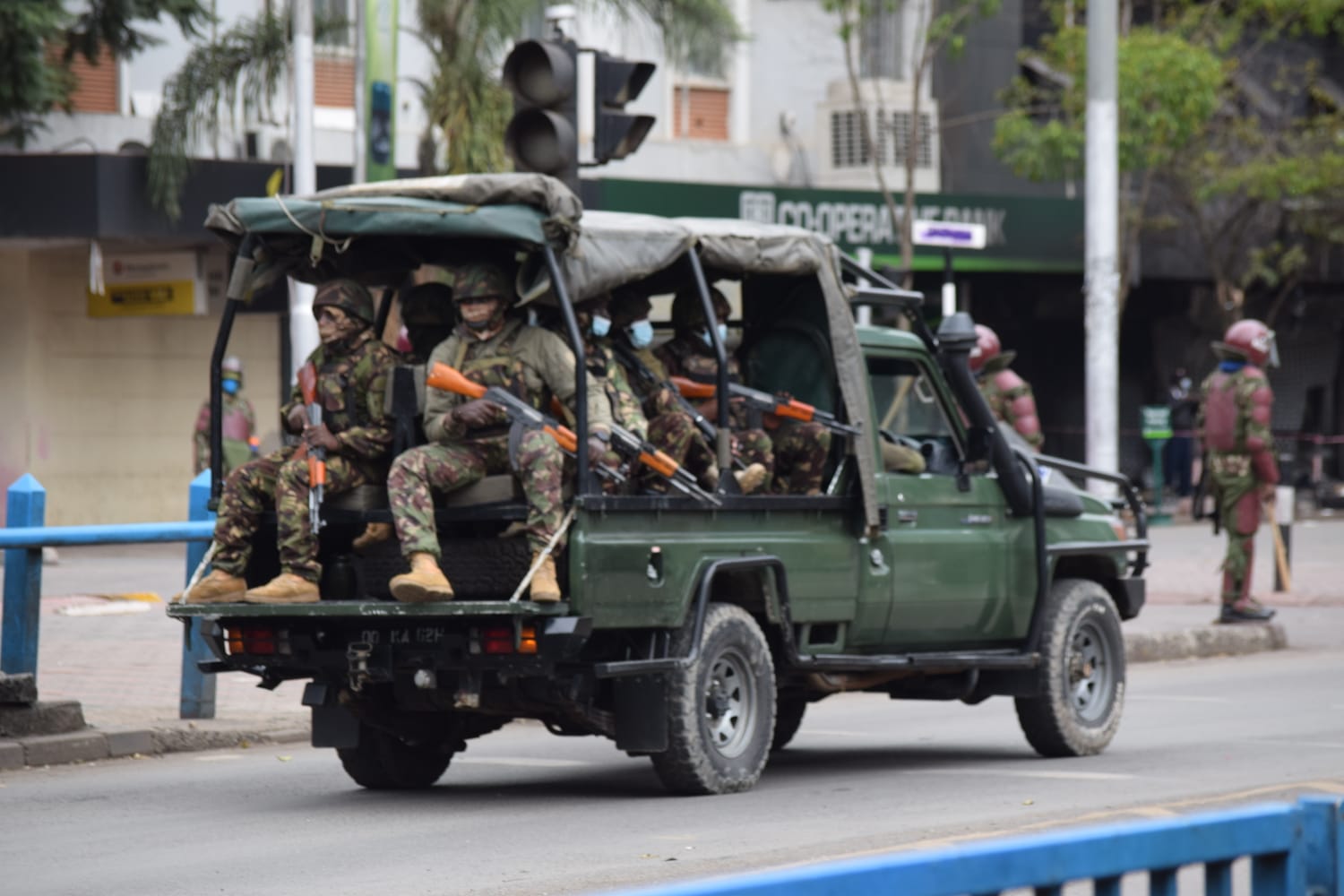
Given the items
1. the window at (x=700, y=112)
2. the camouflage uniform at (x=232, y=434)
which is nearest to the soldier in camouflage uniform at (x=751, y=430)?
the camouflage uniform at (x=232, y=434)

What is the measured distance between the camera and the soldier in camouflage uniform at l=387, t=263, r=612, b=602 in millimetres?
8367

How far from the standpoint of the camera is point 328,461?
8.91m

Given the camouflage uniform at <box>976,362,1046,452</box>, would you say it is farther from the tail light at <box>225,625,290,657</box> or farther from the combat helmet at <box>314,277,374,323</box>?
the tail light at <box>225,625,290,657</box>

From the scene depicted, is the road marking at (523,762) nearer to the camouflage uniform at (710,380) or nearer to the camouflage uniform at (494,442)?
the camouflage uniform at (710,380)

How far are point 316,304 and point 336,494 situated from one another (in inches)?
30.9

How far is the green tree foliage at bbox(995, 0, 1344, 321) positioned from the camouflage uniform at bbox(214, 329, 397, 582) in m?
22.0

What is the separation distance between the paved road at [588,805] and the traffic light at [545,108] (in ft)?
9.68

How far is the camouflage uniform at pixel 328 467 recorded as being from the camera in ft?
28.8

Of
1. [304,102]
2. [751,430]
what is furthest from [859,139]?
[751,430]

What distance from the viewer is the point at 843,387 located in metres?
9.96

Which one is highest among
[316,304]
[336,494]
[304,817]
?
[316,304]

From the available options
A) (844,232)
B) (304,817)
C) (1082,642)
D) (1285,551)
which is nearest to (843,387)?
(1082,642)

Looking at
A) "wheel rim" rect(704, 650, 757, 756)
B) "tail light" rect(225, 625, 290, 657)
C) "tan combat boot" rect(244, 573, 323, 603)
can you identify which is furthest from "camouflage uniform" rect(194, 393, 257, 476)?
"wheel rim" rect(704, 650, 757, 756)

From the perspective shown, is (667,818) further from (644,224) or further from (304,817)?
(644,224)
